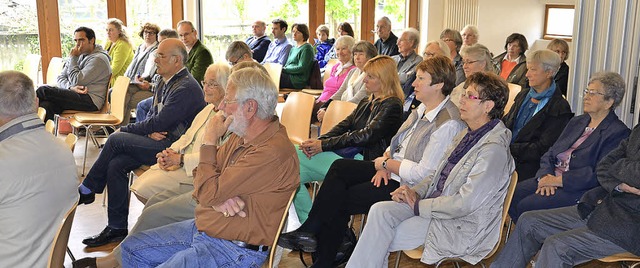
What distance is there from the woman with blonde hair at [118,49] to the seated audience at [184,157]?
3.61 metres

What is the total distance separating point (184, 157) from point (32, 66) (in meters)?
4.64

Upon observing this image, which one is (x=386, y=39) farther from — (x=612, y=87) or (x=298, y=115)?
(x=612, y=87)

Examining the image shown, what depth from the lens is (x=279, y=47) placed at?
8500 mm

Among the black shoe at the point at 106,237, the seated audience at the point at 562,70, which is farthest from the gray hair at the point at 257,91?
the seated audience at the point at 562,70

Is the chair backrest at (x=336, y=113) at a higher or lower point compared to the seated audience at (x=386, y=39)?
lower

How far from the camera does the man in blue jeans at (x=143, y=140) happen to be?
4277 millimetres

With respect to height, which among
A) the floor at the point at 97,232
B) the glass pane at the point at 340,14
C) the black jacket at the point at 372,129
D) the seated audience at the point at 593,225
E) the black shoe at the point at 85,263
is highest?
the glass pane at the point at 340,14

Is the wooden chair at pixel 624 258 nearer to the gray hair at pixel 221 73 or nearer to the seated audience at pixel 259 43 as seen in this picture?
the gray hair at pixel 221 73

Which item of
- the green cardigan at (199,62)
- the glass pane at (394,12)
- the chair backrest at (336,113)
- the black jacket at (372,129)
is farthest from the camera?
the glass pane at (394,12)

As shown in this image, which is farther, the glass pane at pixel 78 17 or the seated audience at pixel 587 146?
the glass pane at pixel 78 17

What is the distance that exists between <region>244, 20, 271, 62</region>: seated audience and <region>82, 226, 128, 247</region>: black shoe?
4817mm

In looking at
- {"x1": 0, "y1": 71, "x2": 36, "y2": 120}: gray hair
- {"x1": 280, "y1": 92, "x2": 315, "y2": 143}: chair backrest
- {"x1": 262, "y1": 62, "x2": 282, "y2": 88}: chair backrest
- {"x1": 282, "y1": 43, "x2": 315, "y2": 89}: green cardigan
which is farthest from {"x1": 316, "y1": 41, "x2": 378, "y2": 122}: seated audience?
{"x1": 0, "y1": 71, "x2": 36, "y2": 120}: gray hair

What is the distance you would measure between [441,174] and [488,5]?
27.8ft

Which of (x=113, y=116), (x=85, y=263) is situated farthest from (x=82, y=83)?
(x=85, y=263)
